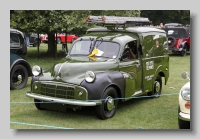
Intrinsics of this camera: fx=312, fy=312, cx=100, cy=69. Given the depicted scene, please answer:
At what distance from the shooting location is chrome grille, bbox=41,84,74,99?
636 cm

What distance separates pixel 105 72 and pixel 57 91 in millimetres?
1109

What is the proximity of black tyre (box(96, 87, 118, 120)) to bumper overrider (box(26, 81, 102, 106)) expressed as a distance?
21 centimetres

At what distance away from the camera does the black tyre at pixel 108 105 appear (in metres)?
6.51

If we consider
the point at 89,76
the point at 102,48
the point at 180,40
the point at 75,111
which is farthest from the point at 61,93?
the point at 180,40

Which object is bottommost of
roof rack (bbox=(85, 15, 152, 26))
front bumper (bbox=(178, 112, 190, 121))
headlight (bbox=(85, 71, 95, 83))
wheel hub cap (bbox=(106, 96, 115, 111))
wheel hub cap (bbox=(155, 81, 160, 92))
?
front bumper (bbox=(178, 112, 190, 121))

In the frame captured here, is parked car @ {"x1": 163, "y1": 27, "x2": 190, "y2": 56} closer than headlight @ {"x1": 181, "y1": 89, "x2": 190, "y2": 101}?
No

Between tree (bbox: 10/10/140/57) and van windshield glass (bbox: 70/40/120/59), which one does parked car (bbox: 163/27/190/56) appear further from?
van windshield glass (bbox: 70/40/120/59)

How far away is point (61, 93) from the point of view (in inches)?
254

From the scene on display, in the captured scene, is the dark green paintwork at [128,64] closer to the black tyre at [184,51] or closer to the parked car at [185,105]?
the parked car at [185,105]

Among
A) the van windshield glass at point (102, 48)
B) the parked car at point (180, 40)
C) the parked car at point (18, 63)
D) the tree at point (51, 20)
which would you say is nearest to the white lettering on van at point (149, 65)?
the van windshield glass at point (102, 48)

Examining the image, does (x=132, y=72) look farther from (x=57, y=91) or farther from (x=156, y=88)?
(x=57, y=91)

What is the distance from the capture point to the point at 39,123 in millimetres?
6430

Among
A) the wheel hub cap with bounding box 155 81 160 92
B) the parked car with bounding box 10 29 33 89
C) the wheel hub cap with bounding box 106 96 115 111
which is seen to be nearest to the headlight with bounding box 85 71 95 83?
the wheel hub cap with bounding box 106 96 115 111

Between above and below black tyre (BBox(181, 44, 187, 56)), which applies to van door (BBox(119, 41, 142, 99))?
below
